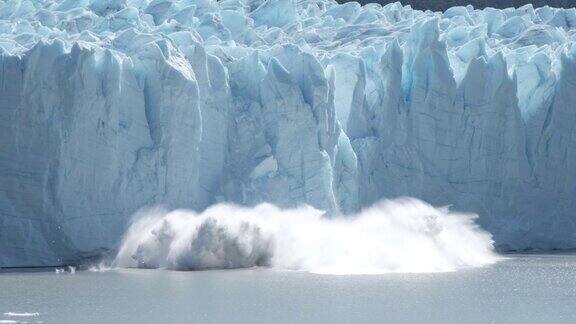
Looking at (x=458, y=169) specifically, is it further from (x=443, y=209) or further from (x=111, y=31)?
(x=111, y=31)

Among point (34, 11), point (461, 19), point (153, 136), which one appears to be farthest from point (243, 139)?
point (461, 19)

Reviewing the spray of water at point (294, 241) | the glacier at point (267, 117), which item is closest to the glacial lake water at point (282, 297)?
the spray of water at point (294, 241)

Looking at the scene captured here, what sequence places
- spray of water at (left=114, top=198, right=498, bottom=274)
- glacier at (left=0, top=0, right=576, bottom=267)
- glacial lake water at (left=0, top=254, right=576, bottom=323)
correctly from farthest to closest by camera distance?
1. spray of water at (left=114, top=198, right=498, bottom=274)
2. glacier at (left=0, top=0, right=576, bottom=267)
3. glacial lake water at (left=0, top=254, right=576, bottom=323)

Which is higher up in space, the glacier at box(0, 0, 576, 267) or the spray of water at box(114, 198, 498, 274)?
the glacier at box(0, 0, 576, 267)

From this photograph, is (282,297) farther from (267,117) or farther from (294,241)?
(267,117)

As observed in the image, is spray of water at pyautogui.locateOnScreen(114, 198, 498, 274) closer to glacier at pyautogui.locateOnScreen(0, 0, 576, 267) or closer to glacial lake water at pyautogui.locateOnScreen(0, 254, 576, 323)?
glacier at pyautogui.locateOnScreen(0, 0, 576, 267)

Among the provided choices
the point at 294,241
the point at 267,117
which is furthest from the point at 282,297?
the point at 267,117

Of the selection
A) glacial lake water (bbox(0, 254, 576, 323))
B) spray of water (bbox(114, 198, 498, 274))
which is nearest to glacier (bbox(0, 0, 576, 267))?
spray of water (bbox(114, 198, 498, 274))
